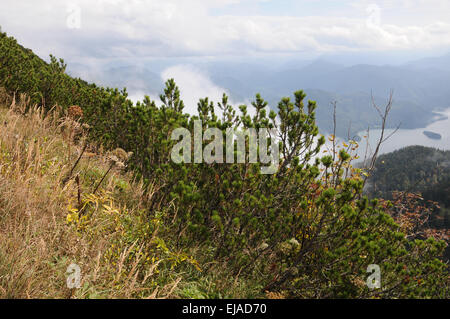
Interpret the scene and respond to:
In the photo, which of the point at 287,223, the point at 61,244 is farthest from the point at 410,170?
the point at 61,244

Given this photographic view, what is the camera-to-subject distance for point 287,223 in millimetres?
3906

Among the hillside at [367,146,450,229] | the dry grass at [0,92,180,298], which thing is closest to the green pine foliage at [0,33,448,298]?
the dry grass at [0,92,180,298]

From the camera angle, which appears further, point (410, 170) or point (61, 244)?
point (410, 170)

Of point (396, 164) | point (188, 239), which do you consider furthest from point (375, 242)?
point (396, 164)

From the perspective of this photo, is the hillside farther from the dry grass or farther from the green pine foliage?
the dry grass

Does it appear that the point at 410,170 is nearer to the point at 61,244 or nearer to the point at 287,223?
the point at 287,223

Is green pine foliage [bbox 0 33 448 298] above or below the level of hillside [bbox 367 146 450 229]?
above

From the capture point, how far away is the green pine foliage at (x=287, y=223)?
3506 millimetres

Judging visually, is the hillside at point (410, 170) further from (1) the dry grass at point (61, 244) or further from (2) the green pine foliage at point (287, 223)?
(1) the dry grass at point (61, 244)

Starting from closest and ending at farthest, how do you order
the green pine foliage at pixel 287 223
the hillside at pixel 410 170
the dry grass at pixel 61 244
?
the dry grass at pixel 61 244, the green pine foliage at pixel 287 223, the hillside at pixel 410 170

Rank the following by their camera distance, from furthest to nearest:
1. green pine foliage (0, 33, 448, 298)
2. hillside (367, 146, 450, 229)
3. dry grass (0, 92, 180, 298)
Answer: hillside (367, 146, 450, 229)
green pine foliage (0, 33, 448, 298)
dry grass (0, 92, 180, 298)

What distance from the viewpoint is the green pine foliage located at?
3.51m

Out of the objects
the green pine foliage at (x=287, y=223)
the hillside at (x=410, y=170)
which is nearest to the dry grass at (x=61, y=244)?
the green pine foliage at (x=287, y=223)

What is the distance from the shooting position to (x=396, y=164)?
373 feet
